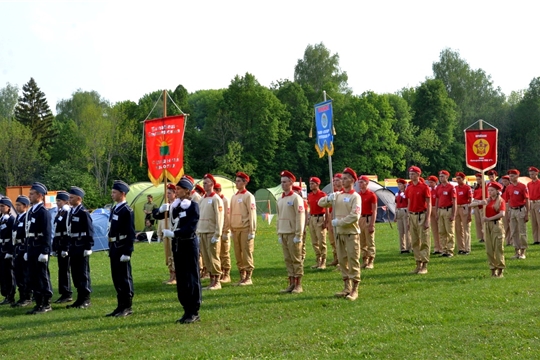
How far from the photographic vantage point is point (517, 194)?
58.6ft

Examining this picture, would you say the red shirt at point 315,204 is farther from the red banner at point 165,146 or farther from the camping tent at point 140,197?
the camping tent at point 140,197

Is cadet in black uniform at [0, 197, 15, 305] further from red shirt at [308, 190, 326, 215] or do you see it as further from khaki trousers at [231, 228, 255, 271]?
red shirt at [308, 190, 326, 215]

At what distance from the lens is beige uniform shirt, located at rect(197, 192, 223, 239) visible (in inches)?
541

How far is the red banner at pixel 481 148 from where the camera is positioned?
683 inches

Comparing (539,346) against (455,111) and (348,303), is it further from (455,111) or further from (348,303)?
(455,111)

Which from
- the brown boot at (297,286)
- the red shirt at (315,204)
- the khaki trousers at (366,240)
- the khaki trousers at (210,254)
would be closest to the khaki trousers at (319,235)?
the red shirt at (315,204)

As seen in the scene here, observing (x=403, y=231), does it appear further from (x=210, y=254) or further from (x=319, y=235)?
(x=210, y=254)

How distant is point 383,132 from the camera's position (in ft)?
239

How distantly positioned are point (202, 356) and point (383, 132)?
66.6 m

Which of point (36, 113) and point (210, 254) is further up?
point (36, 113)

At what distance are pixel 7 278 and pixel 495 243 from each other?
10038 millimetres

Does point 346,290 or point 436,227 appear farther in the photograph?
point 436,227

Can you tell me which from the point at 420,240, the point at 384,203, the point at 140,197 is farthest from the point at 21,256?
the point at 384,203

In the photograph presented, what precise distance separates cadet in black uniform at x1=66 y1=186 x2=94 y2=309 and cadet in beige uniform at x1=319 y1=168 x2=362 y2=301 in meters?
4.43
